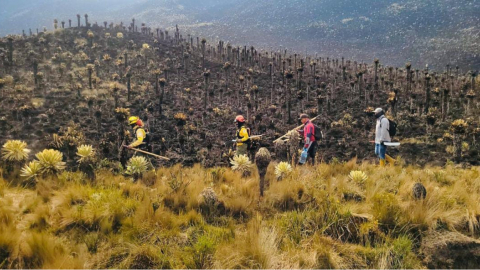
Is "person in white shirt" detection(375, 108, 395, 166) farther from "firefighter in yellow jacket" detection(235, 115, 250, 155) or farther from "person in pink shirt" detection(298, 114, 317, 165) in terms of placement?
"firefighter in yellow jacket" detection(235, 115, 250, 155)

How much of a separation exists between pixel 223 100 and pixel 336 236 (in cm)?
2476

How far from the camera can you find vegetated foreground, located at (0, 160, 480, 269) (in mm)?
3322

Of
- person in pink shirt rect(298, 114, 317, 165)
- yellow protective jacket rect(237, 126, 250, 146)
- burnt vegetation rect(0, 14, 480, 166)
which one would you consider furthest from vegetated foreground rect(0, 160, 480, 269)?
burnt vegetation rect(0, 14, 480, 166)

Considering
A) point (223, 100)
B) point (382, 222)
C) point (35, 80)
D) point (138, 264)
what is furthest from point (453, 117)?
point (35, 80)

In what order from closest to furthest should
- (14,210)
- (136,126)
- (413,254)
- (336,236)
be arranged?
1. (413,254)
2. (336,236)
3. (14,210)
4. (136,126)

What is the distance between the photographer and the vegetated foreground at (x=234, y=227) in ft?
10.9

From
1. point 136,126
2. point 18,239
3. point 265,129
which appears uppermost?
point 136,126

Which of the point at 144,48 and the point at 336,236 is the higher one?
the point at 144,48

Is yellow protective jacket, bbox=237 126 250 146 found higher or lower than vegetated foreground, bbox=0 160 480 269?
higher

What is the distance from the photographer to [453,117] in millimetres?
21953

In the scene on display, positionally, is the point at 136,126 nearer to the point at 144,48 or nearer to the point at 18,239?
the point at 18,239

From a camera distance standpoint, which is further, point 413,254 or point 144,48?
point 144,48

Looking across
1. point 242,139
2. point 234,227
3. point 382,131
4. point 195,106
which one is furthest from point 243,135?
point 195,106

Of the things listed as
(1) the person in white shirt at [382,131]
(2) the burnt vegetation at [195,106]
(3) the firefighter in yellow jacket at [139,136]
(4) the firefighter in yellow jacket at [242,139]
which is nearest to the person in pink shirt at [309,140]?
(2) the burnt vegetation at [195,106]
